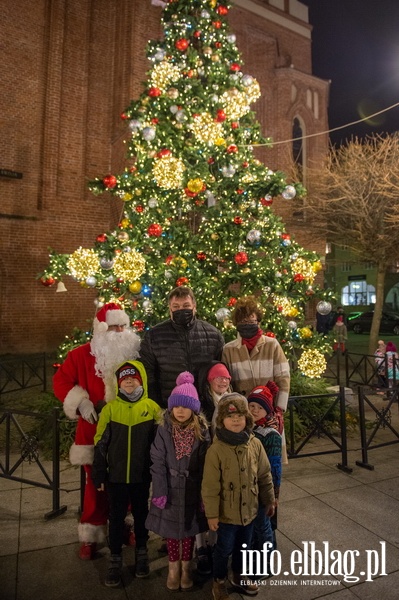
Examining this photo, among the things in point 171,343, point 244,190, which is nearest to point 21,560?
point 171,343

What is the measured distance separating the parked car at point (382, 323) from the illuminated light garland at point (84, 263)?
66.5 feet

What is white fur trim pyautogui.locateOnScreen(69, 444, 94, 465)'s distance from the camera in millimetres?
3105

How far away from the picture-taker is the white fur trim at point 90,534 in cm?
303

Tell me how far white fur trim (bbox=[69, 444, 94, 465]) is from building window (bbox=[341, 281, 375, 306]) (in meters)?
36.0

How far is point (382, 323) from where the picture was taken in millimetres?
22828

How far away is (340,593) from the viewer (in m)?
2.67

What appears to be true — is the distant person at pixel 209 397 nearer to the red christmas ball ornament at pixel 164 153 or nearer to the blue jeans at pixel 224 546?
the blue jeans at pixel 224 546

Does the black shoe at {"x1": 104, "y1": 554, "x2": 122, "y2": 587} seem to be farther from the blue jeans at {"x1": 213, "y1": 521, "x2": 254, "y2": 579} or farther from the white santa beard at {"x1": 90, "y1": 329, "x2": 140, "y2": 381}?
the white santa beard at {"x1": 90, "y1": 329, "x2": 140, "y2": 381}

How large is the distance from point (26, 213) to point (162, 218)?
6.68m

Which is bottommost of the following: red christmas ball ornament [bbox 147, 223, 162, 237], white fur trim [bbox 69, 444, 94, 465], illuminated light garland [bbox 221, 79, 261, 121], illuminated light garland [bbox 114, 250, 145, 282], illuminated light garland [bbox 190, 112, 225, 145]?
white fur trim [bbox 69, 444, 94, 465]

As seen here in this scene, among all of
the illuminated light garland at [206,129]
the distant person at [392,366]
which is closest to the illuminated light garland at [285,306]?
the illuminated light garland at [206,129]

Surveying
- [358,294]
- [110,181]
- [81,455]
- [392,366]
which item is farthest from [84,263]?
[358,294]

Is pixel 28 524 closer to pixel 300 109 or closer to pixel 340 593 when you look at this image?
pixel 340 593

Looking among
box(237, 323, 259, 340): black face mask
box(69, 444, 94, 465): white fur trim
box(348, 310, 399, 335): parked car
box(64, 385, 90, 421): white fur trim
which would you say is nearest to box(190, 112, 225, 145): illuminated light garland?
box(237, 323, 259, 340): black face mask
